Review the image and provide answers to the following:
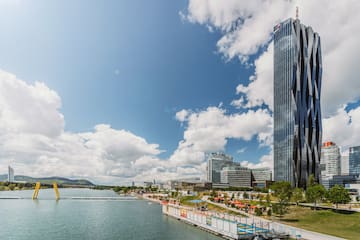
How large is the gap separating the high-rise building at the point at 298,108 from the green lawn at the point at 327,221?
116 metres

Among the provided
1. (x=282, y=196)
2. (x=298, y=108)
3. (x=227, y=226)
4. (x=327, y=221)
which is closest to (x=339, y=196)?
(x=282, y=196)

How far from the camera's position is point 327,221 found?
62.7 metres

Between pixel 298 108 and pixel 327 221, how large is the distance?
5220 inches

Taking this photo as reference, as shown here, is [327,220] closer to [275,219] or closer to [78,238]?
[275,219]

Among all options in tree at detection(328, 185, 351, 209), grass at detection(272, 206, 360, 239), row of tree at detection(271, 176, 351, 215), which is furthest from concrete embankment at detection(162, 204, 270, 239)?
tree at detection(328, 185, 351, 209)

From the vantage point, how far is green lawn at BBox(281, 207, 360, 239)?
5201 cm

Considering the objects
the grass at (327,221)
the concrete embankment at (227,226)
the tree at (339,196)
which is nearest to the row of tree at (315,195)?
the tree at (339,196)

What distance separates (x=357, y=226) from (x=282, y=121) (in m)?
143

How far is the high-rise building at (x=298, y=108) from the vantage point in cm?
18388

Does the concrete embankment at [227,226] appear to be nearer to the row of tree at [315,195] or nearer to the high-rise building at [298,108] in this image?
the row of tree at [315,195]

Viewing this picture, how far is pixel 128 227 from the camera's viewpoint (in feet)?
238

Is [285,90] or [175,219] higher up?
[285,90]

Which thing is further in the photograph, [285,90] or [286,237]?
[285,90]

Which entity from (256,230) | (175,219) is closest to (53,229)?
(175,219)
